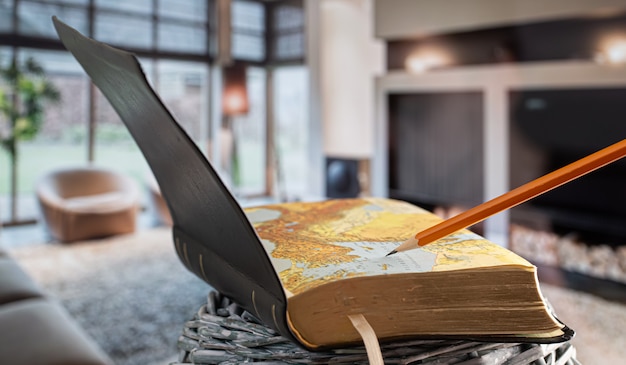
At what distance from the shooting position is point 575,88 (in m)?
3.07

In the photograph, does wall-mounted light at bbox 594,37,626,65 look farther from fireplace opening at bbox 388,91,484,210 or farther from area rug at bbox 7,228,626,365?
area rug at bbox 7,228,626,365

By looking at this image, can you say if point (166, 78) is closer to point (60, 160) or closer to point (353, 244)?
point (60, 160)

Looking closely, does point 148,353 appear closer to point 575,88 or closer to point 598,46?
point 575,88

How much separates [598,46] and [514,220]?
1.14 m

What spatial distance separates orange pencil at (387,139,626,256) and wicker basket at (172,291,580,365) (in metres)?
0.05

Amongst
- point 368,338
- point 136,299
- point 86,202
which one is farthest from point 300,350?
point 86,202

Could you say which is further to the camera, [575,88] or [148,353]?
[575,88]

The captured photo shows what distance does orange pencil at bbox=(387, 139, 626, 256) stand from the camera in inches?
7.9

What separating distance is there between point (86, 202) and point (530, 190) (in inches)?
191

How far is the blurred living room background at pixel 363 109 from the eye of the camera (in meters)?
3.08

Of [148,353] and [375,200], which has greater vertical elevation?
[375,200]

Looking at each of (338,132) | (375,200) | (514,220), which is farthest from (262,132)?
(375,200)

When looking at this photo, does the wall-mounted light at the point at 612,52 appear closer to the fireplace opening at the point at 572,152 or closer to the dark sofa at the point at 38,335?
the fireplace opening at the point at 572,152

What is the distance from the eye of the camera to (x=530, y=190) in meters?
0.21
